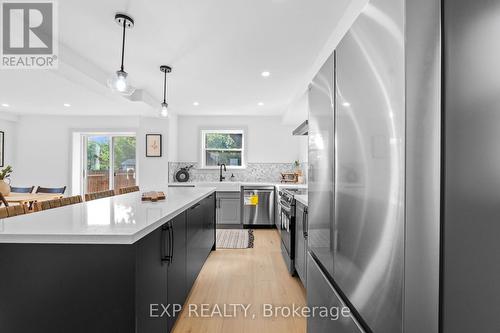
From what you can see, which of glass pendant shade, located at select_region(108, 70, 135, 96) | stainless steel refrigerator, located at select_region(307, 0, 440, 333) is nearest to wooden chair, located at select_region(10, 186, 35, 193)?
glass pendant shade, located at select_region(108, 70, 135, 96)

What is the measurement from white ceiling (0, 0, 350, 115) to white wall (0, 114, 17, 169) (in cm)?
139

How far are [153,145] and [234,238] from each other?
2.63 metres

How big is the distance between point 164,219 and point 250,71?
8.01 ft

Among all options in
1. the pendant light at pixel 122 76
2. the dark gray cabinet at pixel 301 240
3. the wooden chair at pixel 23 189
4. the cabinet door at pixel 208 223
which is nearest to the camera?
the pendant light at pixel 122 76

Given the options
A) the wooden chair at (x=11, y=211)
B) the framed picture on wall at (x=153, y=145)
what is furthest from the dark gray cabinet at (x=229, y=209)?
the wooden chair at (x=11, y=211)

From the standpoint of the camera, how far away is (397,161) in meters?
0.66

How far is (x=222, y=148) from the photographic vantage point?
5.93 m

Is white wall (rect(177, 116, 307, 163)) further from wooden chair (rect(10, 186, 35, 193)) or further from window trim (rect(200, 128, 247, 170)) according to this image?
wooden chair (rect(10, 186, 35, 193))

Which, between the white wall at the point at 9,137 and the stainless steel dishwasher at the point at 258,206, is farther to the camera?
the white wall at the point at 9,137

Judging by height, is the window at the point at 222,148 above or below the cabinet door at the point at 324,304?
above

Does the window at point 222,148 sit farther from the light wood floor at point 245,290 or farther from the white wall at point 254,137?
the light wood floor at point 245,290

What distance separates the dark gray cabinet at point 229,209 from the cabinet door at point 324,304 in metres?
3.65

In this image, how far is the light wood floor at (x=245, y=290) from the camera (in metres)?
1.92

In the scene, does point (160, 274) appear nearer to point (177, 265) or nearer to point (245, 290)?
point (177, 265)
